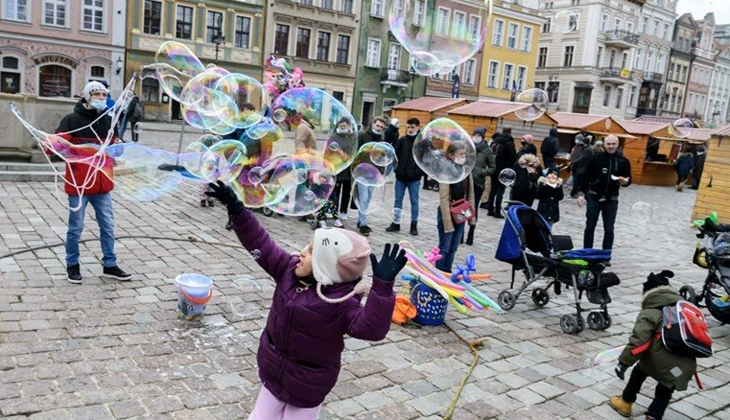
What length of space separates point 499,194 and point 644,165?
13807 mm

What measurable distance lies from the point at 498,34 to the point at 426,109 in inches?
1004

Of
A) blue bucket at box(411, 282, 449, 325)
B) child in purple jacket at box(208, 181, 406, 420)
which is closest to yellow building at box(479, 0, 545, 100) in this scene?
blue bucket at box(411, 282, 449, 325)

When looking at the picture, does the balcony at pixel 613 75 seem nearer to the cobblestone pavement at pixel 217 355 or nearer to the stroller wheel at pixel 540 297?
the cobblestone pavement at pixel 217 355

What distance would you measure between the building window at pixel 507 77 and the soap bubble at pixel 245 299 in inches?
1707

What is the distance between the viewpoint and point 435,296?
5531mm

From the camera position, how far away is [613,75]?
2149 inches

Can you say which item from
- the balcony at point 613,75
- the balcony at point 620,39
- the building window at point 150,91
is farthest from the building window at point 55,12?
the balcony at point 620,39

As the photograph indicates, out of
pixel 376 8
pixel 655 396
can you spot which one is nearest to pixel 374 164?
pixel 655 396

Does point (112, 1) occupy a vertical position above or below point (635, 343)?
above

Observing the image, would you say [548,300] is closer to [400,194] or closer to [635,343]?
[635,343]

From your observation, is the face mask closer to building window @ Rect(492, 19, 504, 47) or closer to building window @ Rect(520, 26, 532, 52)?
building window @ Rect(492, 19, 504, 47)

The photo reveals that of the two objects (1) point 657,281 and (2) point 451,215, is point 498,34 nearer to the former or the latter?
(2) point 451,215

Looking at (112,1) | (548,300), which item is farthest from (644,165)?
(112,1)

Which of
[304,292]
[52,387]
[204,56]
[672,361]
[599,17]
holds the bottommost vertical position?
[52,387]
